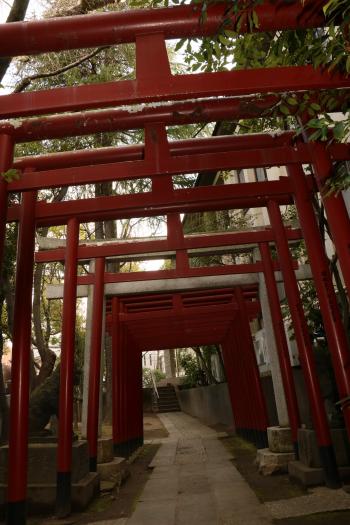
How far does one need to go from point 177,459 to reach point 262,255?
5.84m

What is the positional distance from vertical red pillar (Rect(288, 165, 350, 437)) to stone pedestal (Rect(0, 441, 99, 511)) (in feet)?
12.9

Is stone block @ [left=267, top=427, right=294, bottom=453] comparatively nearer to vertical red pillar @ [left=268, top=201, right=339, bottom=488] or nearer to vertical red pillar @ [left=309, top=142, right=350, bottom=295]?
vertical red pillar @ [left=268, top=201, right=339, bottom=488]

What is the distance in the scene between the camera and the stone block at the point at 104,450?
7.75 m

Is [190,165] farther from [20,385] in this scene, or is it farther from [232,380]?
[232,380]

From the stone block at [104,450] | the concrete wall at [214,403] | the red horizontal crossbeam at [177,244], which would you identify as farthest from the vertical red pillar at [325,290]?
the concrete wall at [214,403]

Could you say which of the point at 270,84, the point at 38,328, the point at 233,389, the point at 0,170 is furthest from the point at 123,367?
the point at 270,84

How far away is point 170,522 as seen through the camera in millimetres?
5000

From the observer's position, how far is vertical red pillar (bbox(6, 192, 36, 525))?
4281 mm

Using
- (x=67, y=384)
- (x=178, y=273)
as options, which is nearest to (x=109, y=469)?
(x=67, y=384)

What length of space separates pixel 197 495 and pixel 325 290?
3.85 m

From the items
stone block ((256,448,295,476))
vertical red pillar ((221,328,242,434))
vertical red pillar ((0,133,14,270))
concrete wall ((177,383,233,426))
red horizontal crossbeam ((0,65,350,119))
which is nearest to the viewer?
red horizontal crossbeam ((0,65,350,119))

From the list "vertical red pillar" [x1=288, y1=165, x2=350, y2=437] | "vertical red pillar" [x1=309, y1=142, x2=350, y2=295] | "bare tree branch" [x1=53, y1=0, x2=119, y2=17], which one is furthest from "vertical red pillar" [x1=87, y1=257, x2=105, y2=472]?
"vertical red pillar" [x1=309, y1=142, x2=350, y2=295]

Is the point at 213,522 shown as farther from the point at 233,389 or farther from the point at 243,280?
the point at 233,389

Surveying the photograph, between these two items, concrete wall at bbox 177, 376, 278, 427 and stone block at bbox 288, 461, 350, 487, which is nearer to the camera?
stone block at bbox 288, 461, 350, 487
